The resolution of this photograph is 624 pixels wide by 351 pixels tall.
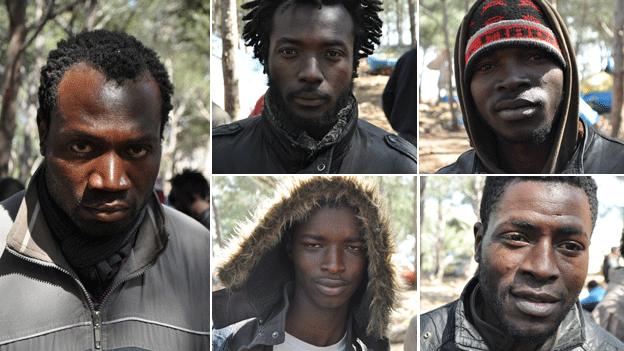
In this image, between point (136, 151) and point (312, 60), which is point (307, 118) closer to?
point (312, 60)

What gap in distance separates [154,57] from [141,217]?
2.22ft

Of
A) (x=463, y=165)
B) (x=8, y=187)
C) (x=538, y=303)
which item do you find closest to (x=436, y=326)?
(x=538, y=303)

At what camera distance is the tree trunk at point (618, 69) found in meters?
3.77

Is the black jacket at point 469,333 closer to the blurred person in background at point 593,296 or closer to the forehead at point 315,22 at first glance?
the blurred person in background at point 593,296

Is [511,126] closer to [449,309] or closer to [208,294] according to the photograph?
[449,309]

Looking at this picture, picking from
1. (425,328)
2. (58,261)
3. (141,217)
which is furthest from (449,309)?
(58,261)

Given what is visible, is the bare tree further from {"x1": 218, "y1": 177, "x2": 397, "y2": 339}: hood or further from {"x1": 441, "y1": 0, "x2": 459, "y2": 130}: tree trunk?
{"x1": 441, "y1": 0, "x2": 459, "y2": 130}: tree trunk

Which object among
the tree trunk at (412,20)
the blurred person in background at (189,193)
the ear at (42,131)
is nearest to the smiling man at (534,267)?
the tree trunk at (412,20)

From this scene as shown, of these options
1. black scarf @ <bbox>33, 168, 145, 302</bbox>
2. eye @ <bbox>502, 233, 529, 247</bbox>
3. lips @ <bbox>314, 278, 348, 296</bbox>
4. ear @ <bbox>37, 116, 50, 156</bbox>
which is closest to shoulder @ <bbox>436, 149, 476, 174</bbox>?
eye @ <bbox>502, 233, 529, 247</bbox>

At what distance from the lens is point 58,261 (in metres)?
3.72

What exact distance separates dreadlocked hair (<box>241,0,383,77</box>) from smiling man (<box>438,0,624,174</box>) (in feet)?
1.25

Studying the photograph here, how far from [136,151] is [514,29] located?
155 centimetres

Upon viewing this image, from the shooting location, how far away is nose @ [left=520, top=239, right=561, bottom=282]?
144 inches

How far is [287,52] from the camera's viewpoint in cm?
392
